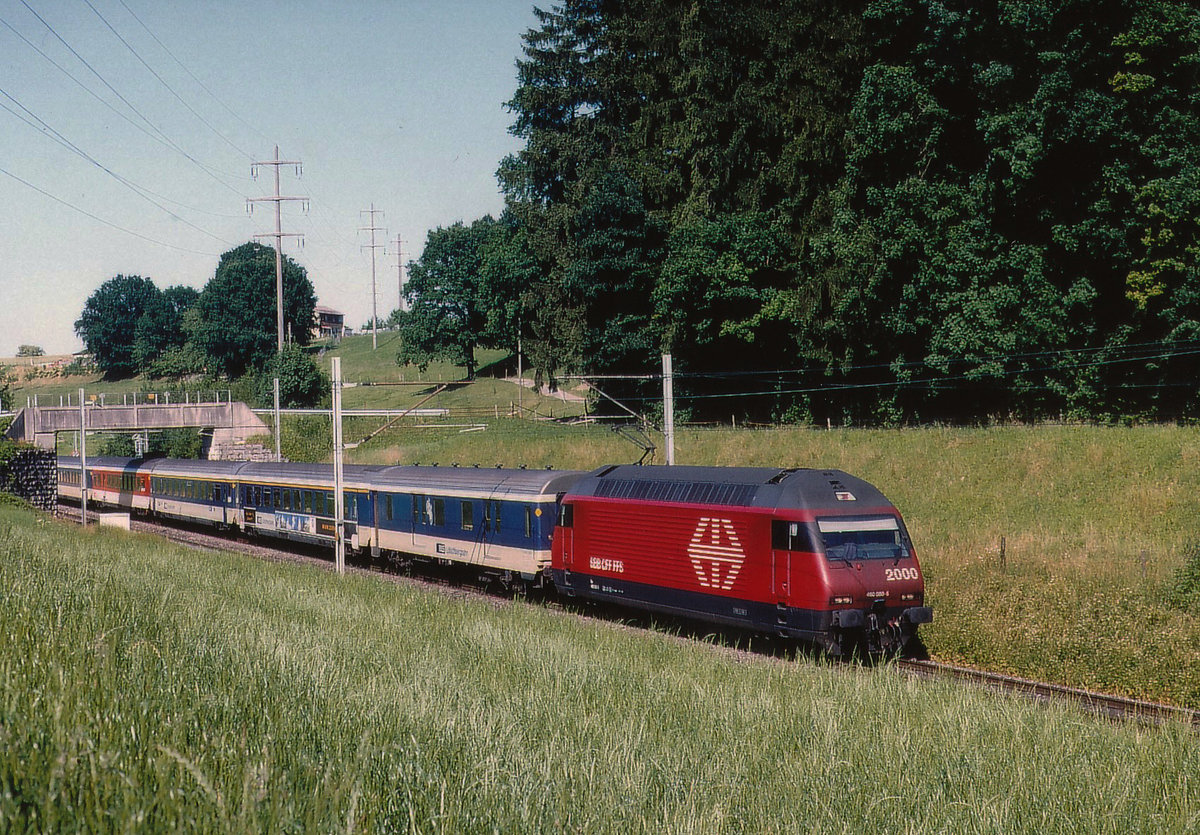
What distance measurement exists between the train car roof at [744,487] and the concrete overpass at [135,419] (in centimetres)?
4191

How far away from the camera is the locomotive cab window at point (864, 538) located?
18.1 m

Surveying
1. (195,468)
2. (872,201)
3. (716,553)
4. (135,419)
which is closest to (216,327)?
(135,419)

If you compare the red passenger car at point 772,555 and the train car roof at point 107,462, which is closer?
the red passenger car at point 772,555

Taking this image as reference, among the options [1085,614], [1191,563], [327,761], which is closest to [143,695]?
[327,761]

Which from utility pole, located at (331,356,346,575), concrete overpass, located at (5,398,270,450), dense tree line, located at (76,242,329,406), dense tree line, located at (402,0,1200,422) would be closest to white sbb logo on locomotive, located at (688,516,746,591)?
utility pole, located at (331,356,346,575)

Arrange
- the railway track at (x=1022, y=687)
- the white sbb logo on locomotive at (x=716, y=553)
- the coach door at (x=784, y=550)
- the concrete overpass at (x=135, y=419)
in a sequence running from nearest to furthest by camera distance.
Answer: the railway track at (x=1022, y=687) < the coach door at (x=784, y=550) < the white sbb logo on locomotive at (x=716, y=553) < the concrete overpass at (x=135, y=419)

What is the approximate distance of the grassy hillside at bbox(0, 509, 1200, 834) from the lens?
4355mm

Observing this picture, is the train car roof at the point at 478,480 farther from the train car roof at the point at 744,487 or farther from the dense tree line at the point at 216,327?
the dense tree line at the point at 216,327

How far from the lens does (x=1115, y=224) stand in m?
38.4

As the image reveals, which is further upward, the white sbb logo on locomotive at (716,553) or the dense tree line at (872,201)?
the dense tree line at (872,201)

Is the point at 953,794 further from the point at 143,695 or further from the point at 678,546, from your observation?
the point at 678,546

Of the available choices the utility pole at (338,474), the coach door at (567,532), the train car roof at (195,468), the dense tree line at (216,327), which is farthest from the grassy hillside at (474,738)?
the dense tree line at (216,327)

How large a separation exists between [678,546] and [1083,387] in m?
25.0

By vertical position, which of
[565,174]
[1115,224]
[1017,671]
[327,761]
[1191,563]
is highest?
[565,174]
